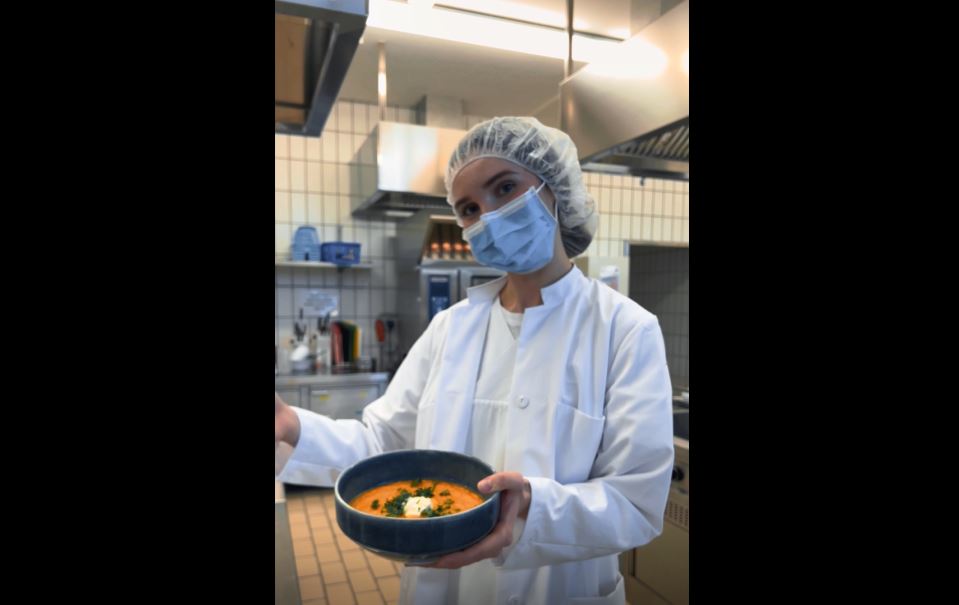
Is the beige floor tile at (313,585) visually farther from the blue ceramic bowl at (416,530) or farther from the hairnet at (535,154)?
the hairnet at (535,154)

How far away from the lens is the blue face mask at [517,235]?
85cm

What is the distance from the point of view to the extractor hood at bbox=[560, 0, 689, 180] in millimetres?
951

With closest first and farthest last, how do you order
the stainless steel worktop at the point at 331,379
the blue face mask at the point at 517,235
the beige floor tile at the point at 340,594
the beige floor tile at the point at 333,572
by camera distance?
the blue face mask at the point at 517,235
the beige floor tile at the point at 340,594
the beige floor tile at the point at 333,572
the stainless steel worktop at the point at 331,379

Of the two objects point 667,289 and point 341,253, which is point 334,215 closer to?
point 341,253

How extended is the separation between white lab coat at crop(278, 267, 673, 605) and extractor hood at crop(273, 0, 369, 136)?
443mm

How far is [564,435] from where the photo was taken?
771 millimetres

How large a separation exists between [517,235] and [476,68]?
1731 mm

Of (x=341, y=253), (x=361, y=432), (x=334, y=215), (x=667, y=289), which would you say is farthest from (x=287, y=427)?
(x=667, y=289)

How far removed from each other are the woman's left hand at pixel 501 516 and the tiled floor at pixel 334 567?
98 centimetres

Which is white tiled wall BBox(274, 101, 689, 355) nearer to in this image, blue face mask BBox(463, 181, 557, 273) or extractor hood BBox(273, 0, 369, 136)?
extractor hood BBox(273, 0, 369, 136)

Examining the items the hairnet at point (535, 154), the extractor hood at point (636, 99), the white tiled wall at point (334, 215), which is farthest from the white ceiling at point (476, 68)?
the hairnet at point (535, 154)
